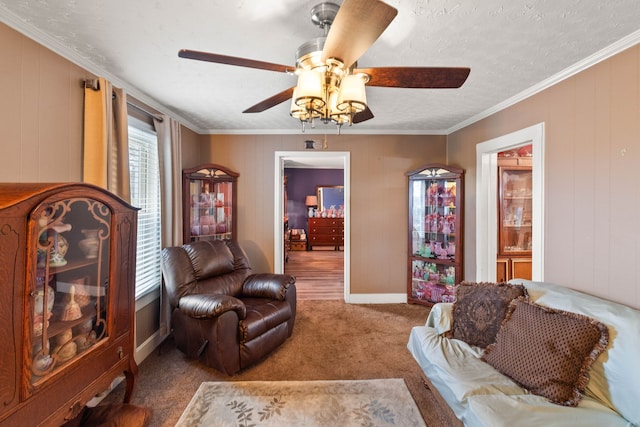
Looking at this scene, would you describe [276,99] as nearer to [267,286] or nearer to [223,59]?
[223,59]

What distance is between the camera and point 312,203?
827 cm

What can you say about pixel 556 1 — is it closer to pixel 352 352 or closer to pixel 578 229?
pixel 578 229

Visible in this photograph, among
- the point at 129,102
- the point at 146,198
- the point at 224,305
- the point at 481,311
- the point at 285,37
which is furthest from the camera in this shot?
the point at 146,198

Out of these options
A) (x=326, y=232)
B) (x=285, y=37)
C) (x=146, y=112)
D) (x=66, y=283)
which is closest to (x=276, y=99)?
(x=285, y=37)

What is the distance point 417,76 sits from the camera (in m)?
1.39

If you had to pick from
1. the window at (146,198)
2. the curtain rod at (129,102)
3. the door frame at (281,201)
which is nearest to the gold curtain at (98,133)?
the curtain rod at (129,102)

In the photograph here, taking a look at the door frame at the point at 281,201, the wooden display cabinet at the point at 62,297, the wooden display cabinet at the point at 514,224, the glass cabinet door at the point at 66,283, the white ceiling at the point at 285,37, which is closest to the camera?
the wooden display cabinet at the point at 62,297

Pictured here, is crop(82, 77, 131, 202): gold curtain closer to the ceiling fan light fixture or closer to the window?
the window

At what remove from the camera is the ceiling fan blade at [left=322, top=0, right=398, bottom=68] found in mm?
917

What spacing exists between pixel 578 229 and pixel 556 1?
5.05 feet

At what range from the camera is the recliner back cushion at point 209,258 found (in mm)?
2779

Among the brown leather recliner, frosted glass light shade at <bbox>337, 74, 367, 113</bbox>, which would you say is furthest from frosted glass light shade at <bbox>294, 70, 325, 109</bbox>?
the brown leather recliner

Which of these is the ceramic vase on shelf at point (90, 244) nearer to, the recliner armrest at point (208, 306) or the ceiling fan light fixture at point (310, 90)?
the recliner armrest at point (208, 306)

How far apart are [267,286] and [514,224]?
10.3ft
